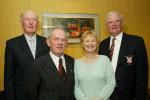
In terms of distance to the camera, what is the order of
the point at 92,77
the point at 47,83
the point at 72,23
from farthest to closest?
1. the point at 72,23
2. the point at 92,77
3. the point at 47,83

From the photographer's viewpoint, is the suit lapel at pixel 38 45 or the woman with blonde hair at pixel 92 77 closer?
the woman with blonde hair at pixel 92 77

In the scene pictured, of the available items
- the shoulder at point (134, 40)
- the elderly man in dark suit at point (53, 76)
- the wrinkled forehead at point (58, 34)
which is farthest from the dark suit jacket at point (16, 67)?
the shoulder at point (134, 40)

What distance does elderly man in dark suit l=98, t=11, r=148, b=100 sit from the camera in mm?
2861

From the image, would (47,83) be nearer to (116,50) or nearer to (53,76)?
(53,76)

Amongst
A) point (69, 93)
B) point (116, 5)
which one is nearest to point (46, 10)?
point (116, 5)

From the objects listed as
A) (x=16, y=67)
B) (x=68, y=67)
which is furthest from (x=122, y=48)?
(x=16, y=67)

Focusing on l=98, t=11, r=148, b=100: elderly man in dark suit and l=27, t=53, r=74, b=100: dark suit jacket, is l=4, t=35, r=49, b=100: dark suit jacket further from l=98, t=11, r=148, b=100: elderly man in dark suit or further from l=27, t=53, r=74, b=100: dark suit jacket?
l=98, t=11, r=148, b=100: elderly man in dark suit

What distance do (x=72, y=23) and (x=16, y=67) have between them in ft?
4.11

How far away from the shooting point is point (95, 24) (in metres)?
3.91

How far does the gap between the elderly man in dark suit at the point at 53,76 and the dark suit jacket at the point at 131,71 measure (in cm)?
63

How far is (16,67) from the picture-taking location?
286 centimetres

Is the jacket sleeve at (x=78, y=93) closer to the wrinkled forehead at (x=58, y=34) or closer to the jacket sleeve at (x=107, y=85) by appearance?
the jacket sleeve at (x=107, y=85)

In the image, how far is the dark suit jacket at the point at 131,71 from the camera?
112 inches

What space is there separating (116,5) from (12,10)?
159cm
